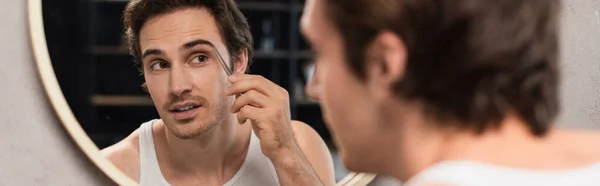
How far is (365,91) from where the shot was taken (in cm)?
54

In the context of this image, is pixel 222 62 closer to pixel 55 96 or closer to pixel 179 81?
pixel 179 81

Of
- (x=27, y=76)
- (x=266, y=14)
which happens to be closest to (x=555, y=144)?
(x=266, y=14)

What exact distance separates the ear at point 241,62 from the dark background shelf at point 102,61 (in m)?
0.01

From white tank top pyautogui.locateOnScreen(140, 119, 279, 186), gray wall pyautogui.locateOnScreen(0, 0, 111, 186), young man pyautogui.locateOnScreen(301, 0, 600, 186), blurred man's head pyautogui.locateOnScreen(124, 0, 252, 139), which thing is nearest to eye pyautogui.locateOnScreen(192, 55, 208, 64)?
blurred man's head pyautogui.locateOnScreen(124, 0, 252, 139)

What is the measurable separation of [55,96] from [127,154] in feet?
0.41

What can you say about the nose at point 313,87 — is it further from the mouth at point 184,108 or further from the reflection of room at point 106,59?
the mouth at point 184,108

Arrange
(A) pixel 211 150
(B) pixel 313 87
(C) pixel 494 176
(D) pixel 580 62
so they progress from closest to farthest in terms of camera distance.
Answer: (C) pixel 494 176
(B) pixel 313 87
(A) pixel 211 150
(D) pixel 580 62

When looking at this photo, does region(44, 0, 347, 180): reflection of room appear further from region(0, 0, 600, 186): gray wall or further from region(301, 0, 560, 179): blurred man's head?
region(301, 0, 560, 179): blurred man's head

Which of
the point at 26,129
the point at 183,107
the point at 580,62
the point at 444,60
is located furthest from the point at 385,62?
the point at 580,62

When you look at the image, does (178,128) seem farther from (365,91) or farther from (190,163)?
(365,91)

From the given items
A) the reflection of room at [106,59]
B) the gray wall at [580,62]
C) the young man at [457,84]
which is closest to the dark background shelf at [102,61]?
the reflection of room at [106,59]

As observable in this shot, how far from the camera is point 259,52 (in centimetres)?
99

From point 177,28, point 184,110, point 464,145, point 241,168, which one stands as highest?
point 464,145

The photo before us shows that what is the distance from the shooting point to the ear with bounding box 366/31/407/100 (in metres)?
0.50
